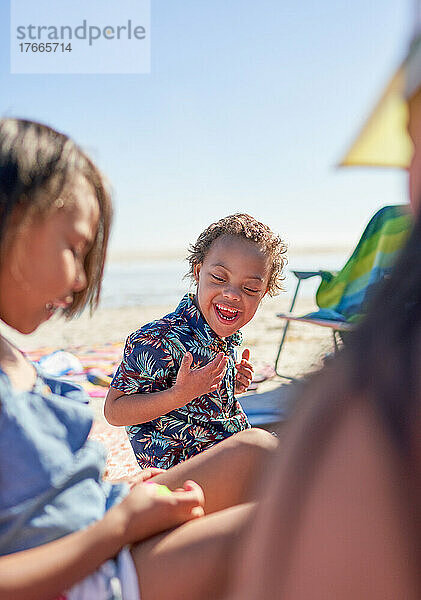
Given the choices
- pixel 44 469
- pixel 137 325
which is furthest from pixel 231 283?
pixel 137 325

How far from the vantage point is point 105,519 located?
105 centimetres

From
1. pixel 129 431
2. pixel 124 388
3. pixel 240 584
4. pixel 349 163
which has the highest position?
pixel 349 163

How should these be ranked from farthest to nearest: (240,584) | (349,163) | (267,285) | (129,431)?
(267,285), (129,431), (349,163), (240,584)

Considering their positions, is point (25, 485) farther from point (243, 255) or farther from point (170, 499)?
point (243, 255)

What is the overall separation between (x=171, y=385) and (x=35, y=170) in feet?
3.76

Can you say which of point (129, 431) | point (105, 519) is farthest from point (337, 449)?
point (129, 431)

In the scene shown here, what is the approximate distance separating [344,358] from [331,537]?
6.0 inches

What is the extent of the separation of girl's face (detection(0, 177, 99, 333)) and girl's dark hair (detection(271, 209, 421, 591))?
79 cm

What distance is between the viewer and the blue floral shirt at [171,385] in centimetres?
205

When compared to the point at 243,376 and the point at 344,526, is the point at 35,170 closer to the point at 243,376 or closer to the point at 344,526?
the point at 344,526

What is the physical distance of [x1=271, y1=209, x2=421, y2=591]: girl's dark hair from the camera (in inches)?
17.0

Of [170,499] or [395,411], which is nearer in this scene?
[395,411]

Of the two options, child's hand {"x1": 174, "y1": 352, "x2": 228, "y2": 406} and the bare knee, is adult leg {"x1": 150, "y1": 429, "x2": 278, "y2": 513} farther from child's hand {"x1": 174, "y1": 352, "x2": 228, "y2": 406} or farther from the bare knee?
child's hand {"x1": 174, "y1": 352, "x2": 228, "y2": 406}

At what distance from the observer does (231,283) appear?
2301 millimetres
